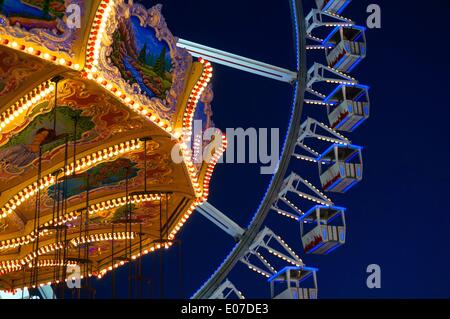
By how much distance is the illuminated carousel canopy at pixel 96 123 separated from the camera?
33.8 feet

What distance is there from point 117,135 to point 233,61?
737 centimetres

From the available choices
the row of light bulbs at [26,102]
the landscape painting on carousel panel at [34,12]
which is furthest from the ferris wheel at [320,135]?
the landscape painting on carousel panel at [34,12]

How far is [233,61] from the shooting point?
65.0 feet

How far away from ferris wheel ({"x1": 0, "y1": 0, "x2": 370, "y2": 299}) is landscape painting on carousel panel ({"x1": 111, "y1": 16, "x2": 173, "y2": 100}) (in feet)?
0.06

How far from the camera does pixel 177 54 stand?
492 inches

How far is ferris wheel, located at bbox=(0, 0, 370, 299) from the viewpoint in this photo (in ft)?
34.3

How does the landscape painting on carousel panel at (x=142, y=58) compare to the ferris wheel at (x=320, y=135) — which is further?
the ferris wheel at (x=320, y=135)

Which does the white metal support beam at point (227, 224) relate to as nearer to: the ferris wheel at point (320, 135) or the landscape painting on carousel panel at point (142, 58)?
the ferris wheel at point (320, 135)

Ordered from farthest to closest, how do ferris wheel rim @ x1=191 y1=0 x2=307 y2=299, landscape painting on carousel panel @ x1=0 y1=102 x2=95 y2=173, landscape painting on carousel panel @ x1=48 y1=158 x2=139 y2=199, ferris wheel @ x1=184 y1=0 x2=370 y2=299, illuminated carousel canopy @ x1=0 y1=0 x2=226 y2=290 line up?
ferris wheel rim @ x1=191 y1=0 x2=307 y2=299, ferris wheel @ x1=184 y1=0 x2=370 y2=299, landscape painting on carousel panel @ x1=48 y1=158 x2=139 y2=199, landscape painting on carousel panel @ x1=0 y1=102 x2=95 y2=173, illuminated carousel canopy @ x1=0 y1=0 x2=226 y2=290

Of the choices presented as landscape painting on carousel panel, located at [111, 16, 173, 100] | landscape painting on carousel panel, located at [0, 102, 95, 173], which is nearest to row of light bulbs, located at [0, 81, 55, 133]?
landscape painting on carousel panel, located at [0, 102, 95, 173]

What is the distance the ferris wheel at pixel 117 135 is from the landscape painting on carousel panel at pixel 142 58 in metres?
0.02

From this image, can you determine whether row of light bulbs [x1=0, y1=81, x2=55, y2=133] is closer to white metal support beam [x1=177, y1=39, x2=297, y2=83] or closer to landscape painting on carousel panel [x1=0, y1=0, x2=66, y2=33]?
landscape painting on carousel panel [x1=0, y1=0, x2=66, y2=33]

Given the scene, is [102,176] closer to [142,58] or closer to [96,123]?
[96,123]

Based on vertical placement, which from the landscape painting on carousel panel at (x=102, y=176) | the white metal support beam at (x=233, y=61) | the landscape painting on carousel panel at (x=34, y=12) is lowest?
the landscape painting on carousel panel at (x=102, y=176)
